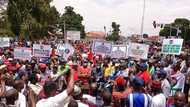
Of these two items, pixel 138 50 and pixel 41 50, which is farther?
pixel 41 50

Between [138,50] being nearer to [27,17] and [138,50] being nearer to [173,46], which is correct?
[173,46]

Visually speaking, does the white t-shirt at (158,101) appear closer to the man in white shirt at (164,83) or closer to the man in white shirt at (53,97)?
the man in white shirt at (53,97)

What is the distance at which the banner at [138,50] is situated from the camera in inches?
720

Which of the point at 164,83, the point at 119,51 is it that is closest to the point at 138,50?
the point at 119,51

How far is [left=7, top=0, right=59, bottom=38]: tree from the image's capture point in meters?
65.4

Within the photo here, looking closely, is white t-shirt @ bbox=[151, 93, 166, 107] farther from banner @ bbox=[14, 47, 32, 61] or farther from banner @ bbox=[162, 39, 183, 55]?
banner @ bbox=[14, 47, 32, 61]

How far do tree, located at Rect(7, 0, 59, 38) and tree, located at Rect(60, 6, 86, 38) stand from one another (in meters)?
64.1

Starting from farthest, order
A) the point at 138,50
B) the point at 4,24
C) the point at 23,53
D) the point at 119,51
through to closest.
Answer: the point at 4,24 < the point at 23,53 < the point at 119,51 < the point at 138,50

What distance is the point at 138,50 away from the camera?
18.5 metres

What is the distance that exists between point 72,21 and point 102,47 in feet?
393

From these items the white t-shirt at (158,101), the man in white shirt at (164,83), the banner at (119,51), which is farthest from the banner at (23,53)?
the white t-shirt at (158,101)

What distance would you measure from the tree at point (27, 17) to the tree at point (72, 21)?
210 ft

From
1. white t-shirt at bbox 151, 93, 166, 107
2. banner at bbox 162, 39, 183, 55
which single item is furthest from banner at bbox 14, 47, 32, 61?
white t-shirt at bbox 151, 93, 166, 107

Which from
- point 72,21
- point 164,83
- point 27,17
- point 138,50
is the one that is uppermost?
point 138,50
